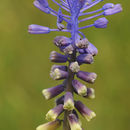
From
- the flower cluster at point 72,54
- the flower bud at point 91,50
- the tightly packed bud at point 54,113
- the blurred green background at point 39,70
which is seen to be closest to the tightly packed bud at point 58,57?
the flower cluster at point 72,54

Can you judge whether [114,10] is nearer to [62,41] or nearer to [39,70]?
[62,41]

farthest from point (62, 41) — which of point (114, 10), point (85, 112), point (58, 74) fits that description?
point (85, 112)

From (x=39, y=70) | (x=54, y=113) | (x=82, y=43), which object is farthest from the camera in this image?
(x=39, y=70)

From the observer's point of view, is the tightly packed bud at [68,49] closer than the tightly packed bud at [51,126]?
Yes

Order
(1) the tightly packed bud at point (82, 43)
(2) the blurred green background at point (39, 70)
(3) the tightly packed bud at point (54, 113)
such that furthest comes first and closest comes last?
(2) the blurred green background at point (39, 70) < (3) the tightly packed bud at point (54, 113) < (1) the tightly packed bud at point (82, 43)

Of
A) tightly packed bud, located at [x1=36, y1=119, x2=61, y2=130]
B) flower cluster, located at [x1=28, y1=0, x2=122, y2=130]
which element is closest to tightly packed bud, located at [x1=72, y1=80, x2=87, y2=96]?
flower cluster, located at [x1=28, y1=0, x2=122, y2=130]

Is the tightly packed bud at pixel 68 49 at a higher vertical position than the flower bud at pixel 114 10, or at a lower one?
lower

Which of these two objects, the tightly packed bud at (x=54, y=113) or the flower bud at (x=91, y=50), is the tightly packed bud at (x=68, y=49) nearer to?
the flower bud at (x=91, y=50)

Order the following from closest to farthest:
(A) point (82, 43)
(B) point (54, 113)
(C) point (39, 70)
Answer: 1. (A) point (82, 43)
2. (B) point (54, 113)
3. (C) point (39, 70)

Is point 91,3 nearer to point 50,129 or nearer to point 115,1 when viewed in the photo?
point 50,129
